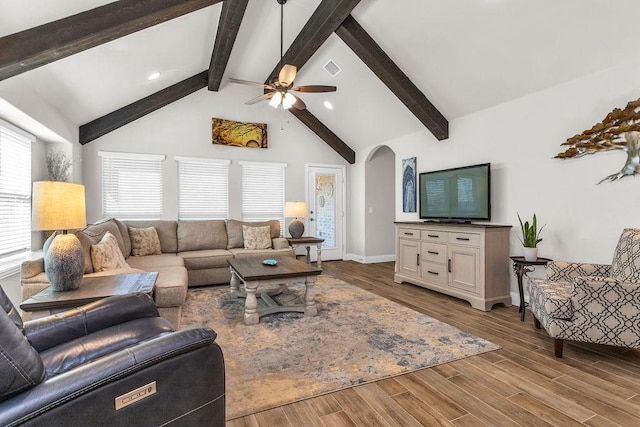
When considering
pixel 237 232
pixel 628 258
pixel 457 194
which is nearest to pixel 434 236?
pixel 457 194

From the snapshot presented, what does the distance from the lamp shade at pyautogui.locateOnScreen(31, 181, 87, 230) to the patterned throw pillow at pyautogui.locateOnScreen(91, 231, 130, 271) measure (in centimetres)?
105

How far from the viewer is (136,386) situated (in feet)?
3.67

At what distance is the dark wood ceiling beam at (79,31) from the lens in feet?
8.07

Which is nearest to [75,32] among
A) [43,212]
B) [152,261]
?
[43,212]

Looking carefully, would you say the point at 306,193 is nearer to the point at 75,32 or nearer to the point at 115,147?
the point at 115,147

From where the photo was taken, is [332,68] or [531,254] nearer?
[531,254]

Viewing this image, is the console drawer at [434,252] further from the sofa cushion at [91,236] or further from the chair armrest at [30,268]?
the chair armrest at [30,268]

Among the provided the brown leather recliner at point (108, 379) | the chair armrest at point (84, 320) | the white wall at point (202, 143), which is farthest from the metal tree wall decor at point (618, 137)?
the white wall at point (202, 143)

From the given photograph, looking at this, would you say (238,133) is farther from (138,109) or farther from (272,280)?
(272,280)

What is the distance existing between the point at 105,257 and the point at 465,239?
3.95 meters

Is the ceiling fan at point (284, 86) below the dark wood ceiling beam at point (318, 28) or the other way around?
below

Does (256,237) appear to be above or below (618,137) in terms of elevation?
below

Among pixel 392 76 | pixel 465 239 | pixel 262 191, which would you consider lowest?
pixel 465 239

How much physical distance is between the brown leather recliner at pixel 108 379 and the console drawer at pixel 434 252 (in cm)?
357
